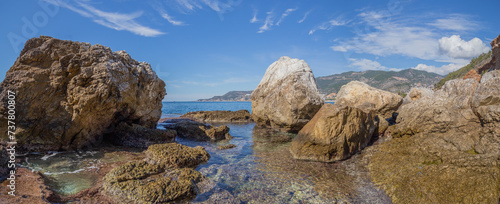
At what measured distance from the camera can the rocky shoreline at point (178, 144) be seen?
6016 mm

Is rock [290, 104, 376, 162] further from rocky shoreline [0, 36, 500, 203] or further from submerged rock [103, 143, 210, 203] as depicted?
submerged rock [103, 143, 210, 203]

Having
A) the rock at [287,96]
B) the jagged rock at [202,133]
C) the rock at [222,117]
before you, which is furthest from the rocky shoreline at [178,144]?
the rock at [222,117]

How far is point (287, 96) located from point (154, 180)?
1054 cm

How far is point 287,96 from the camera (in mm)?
15328

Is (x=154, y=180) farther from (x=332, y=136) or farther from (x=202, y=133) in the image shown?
(x=202, y=133)

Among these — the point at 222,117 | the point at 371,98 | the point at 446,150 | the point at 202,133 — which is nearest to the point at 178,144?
the point at 202,133

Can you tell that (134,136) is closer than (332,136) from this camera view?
No

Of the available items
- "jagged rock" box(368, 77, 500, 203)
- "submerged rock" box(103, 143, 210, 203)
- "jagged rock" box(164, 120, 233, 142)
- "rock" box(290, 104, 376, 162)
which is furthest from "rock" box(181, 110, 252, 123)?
"submerged rock" box(103, 143, 210, 203)

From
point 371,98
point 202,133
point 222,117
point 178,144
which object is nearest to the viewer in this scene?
point 178,144

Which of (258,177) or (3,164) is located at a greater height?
(3,164)

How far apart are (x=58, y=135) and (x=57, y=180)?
3.22 metres

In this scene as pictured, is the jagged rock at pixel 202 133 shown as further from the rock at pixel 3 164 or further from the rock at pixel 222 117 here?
the rock at pixel 222 117

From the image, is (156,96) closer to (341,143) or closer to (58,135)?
(58,135)

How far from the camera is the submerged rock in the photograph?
5727 mm
